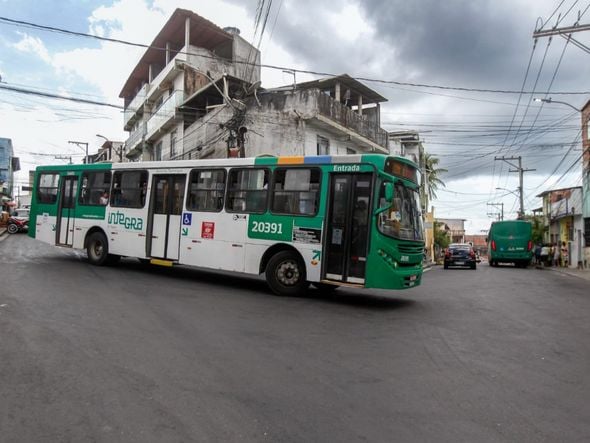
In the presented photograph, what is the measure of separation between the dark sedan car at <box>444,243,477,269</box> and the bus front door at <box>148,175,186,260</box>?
19600 millimetres

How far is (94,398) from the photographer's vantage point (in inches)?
161

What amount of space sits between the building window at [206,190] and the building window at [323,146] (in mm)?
13761

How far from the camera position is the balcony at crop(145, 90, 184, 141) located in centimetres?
2752

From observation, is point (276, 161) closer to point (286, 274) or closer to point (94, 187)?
point (286, 274)

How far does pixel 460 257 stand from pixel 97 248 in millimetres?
20178

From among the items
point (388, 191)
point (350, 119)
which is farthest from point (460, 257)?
point (388, 191)

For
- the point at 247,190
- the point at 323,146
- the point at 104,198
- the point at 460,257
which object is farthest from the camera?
the point at 460,257

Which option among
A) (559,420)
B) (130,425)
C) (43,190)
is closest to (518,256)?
(43,190)

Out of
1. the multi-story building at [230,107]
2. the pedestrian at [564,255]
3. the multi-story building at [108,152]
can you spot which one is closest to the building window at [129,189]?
the multi-story building at [230,107]

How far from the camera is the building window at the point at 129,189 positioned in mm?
12883

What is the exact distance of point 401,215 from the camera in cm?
953

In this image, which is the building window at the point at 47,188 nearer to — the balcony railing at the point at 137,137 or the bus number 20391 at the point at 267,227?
the bus number 20391 at the point at 267,227

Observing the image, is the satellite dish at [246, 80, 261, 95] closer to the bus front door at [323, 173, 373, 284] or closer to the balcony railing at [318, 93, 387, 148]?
the balcony railing at [318, 93, 387, 148]

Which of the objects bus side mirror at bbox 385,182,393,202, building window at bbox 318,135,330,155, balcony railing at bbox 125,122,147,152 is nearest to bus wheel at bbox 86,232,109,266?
bus side mirror at bbox 385,182,393,202
